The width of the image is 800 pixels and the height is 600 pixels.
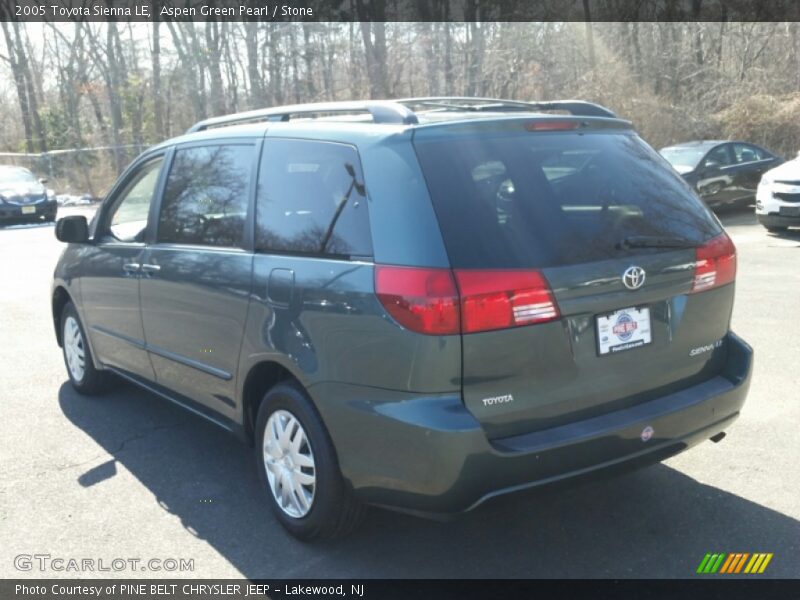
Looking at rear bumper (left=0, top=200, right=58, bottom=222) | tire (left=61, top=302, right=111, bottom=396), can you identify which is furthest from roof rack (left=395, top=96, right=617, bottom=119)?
rear bumper (left=0, top=200, right=58, bottom=222)

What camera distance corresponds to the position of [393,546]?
375 centimetres

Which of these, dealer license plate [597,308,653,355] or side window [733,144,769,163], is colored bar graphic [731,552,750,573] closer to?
dealer license plate [597,308,653,355]

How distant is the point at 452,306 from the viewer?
306 cm

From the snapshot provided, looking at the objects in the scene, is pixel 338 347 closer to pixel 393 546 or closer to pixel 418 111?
pixel 393 546

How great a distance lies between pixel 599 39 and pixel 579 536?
2824 centimetres

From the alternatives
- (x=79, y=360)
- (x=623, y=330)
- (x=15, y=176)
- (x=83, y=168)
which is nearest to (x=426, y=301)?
(x=623, y=330)

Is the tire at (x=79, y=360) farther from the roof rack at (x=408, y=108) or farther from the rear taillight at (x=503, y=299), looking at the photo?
the rear taillight at (x=503, y=299)

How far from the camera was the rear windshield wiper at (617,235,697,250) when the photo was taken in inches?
135

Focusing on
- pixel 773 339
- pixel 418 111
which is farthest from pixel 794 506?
pixel 773 339

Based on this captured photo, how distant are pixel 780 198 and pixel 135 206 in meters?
10.5

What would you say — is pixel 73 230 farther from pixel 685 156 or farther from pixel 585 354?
pixel 685 156

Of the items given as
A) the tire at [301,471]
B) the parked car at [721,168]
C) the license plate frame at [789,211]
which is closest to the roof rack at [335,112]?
the tire at [301,471]

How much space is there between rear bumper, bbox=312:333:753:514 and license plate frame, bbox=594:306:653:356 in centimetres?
27

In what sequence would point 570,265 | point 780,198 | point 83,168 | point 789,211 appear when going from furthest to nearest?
point 83,168 < point 780,198 < point 789,211 < point 570,265
